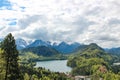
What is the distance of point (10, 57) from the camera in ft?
176

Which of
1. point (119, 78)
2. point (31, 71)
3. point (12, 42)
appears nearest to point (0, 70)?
point (12, 42)

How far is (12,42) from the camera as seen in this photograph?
5428cm

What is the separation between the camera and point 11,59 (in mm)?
53781

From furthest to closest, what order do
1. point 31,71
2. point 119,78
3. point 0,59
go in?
point 31,71, point 119,78, point 0,59

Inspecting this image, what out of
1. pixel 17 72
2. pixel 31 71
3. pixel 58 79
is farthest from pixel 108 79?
pixel 17 72

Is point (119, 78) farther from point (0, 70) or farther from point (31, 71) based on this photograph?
point (0, 70)

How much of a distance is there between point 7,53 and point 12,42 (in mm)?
2248

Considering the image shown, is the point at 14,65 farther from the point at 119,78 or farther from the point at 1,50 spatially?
the point at 119,78

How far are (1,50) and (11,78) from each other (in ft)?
19.1

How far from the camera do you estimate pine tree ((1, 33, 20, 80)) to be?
53656 mm

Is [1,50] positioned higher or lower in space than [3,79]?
higher

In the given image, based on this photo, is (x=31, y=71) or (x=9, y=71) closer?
(x=9, y=71)

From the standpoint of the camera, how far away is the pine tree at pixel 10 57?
53656 mm

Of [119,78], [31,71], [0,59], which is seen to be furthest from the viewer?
[31,71]
